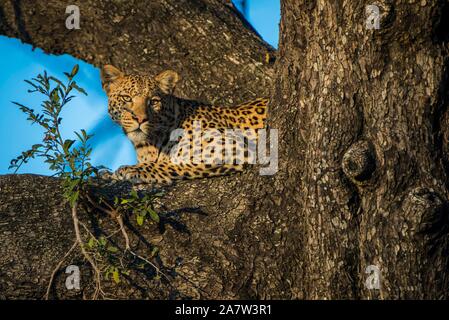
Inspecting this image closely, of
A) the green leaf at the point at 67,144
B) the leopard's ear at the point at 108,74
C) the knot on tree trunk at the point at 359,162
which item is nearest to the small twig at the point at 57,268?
the green leaf at the point at 67,144

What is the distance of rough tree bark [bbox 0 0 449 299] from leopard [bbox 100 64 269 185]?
1284 millimetres

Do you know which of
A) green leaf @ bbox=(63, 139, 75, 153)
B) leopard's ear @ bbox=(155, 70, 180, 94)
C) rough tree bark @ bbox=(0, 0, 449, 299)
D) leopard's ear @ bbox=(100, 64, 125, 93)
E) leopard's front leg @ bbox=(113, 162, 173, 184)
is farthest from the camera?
leopard's ear @ bbox=(100, 64, 125, 93)

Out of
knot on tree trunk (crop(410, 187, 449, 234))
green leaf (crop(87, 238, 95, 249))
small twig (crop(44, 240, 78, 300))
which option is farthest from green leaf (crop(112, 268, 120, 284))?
knot on tree trunk (crop(410, 187, 449, 234))

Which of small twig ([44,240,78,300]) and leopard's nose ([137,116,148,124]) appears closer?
small twig ([44,240,78,300])

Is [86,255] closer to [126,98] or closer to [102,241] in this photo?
[102,241]

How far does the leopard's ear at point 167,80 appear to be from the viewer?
9453mm

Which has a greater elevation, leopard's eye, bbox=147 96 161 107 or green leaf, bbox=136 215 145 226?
leopard's eye, bbox=147 96 161 107

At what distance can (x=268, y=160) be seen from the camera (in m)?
7.23

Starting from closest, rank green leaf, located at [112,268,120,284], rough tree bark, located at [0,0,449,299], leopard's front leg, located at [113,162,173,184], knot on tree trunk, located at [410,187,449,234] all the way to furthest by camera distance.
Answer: knot on tree trunk, located at [410,187,449,234], rough tree bark, located at [0,0,449,299], green leaf, located at [112,268,120,284], leopard's front leg, located at [113,162,173,184]

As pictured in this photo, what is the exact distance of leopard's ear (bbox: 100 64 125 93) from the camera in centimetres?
977

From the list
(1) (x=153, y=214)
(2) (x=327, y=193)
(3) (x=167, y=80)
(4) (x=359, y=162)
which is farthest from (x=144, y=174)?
(4) (x=359, y=162)

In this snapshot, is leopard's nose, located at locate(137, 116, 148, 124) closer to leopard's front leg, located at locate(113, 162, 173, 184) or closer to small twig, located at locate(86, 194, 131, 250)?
leopard's front leg, located at locate(113, 162, 173, 184)

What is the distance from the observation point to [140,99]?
950 centimetres
